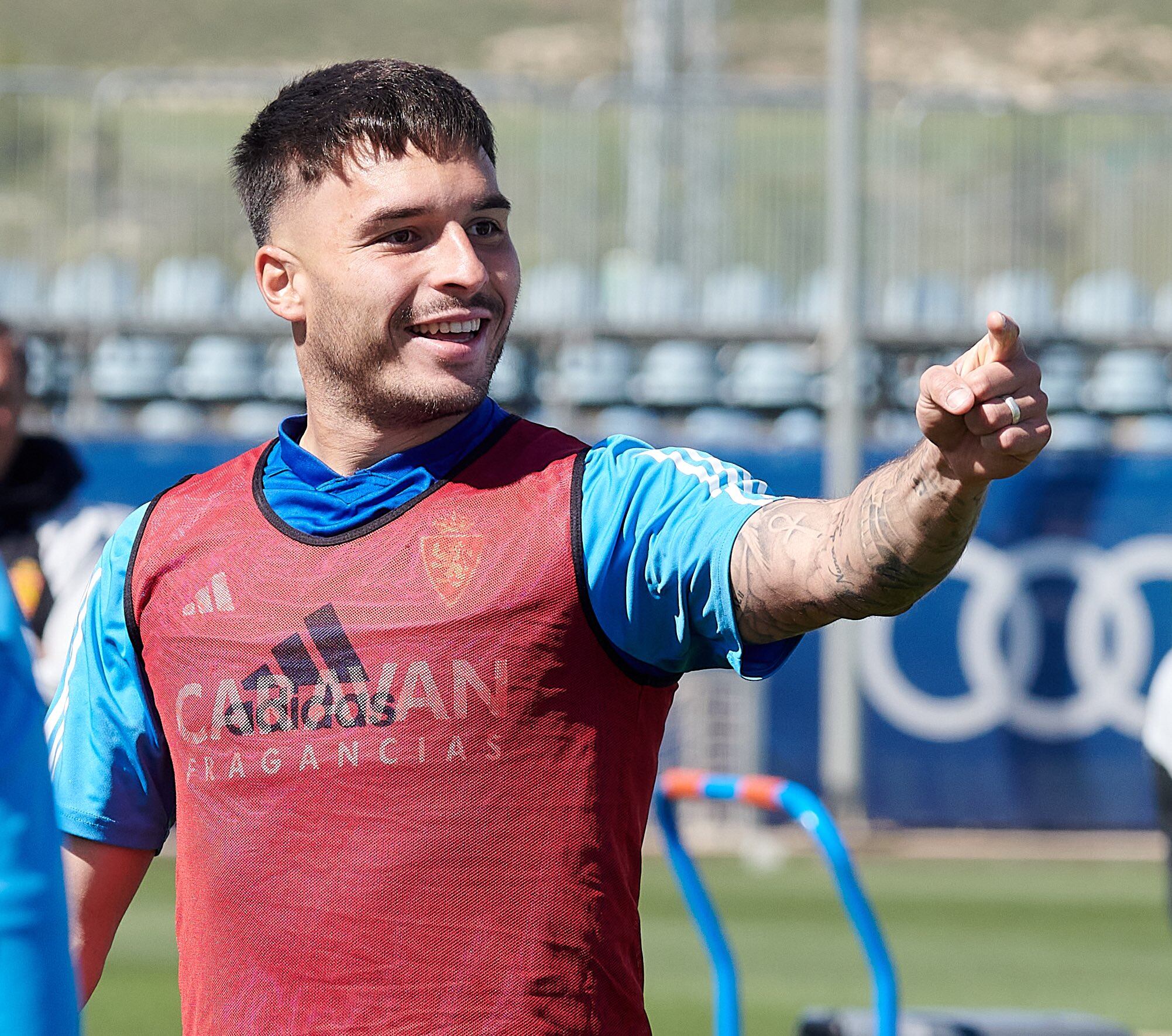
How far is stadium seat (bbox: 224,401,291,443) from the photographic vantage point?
13797 mm

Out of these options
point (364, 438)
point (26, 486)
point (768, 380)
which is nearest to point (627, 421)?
point (768, 380)

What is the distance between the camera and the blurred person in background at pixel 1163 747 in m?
4.17

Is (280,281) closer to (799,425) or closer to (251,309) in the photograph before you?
(799,425)

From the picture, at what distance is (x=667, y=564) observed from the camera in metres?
2.20

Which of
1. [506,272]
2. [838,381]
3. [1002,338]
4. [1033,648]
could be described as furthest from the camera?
[838,381]

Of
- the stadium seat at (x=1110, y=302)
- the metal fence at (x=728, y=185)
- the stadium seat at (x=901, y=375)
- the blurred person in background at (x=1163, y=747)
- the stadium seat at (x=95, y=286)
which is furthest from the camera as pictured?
the stadium seat at (x=1110, y=302)

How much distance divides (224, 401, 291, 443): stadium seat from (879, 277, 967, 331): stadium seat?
474 cm

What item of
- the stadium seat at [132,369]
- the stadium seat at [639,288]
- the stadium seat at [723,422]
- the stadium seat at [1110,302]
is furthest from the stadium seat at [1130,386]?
the stadium seat at [132,369]

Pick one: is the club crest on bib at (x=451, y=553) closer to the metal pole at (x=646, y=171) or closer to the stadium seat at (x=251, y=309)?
the stadium seat at (x=251, y=309)

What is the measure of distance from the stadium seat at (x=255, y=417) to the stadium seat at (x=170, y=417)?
24 cm

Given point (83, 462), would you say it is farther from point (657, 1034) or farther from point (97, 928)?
point (97, 928)

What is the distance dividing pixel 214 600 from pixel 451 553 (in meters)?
0.31

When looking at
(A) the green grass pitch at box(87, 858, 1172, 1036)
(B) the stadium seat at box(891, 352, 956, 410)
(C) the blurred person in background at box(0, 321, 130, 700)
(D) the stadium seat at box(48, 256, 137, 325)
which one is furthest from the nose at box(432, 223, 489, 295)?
(D) the stadium seat at box(48, 256, 137, 325)

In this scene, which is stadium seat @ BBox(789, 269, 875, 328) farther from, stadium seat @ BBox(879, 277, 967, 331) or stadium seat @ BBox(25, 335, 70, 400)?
stadium seat @ BBox(25, 335, 70, 400)
